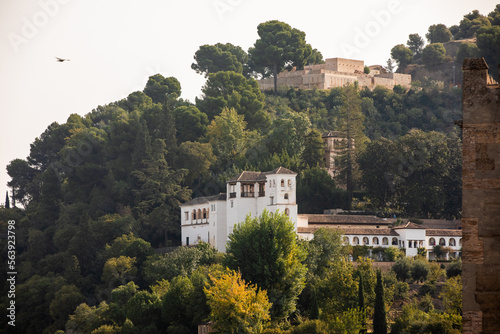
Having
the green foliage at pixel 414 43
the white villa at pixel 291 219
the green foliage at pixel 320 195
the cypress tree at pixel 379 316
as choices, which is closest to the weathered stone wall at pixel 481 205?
the cypress tree at pixel 379 316

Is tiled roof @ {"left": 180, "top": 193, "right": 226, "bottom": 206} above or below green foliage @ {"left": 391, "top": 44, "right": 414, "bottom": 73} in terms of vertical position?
below

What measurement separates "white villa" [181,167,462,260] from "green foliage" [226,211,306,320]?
10.2 meters

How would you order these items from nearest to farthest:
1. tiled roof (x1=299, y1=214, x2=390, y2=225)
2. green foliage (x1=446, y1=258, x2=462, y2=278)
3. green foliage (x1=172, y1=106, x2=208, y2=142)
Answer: green foliage (x1=446, y1=258, x2=462, y2=278) < tiled roof (x1=299, y1=214, x2=390, y2=225) < green foliage (x1=172, y1=106, x2=208, y2=142)

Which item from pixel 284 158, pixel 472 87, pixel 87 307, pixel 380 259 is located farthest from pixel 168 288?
pixel 472 87

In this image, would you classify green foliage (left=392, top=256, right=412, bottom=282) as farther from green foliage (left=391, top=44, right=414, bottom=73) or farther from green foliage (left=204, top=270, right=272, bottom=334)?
green foliage (left=391, top=44, right=414, bottom=73)

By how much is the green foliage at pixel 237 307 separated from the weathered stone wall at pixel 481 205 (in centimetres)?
3656

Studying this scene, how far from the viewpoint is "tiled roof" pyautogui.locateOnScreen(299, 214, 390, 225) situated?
227ft

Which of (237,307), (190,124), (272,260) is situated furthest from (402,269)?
(190,124)

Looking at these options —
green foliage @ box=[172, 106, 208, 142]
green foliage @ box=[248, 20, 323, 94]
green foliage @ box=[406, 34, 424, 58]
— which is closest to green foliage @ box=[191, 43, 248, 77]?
green foliage @ box=[248, 20, 323, 94]

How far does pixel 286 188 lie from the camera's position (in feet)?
216

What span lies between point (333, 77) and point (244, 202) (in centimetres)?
5255

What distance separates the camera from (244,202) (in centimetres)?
6669

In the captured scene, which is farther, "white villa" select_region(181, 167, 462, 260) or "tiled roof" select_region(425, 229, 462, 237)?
"tiled roof" select_region(425, 229, 462, 237)

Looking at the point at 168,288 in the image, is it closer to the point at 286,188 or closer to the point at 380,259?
the point at 286,188
